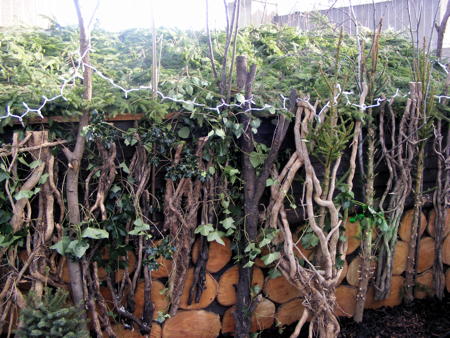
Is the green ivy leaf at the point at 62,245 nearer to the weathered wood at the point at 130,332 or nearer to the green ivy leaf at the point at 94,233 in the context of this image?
the green ivy leaf at the point at 94,233

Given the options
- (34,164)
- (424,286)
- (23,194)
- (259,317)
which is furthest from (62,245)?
(424,286)

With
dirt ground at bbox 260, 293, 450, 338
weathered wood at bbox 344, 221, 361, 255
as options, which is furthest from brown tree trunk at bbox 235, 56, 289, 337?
weathered wood at bbox 344, 221, 361, 255

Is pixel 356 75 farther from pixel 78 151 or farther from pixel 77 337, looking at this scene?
pixel 77 337

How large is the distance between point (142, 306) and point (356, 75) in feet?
7.37

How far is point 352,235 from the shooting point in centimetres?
334

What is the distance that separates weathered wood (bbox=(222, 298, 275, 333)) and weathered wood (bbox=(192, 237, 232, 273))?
0.32 meters

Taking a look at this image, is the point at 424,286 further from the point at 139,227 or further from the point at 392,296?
the point at 139,227

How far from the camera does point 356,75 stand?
344 cm

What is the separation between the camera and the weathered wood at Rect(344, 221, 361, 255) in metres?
3.29

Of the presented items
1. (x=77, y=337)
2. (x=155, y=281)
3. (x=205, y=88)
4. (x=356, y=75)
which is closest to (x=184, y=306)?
(x=155, y=281)

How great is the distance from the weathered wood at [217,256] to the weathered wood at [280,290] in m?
0.34

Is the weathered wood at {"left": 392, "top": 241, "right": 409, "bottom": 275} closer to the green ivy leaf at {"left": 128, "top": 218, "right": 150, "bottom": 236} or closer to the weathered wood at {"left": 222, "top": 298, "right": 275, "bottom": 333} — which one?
the weathered wood at {"left": 222, "top": 298, "right": 275, "bottom": 333}

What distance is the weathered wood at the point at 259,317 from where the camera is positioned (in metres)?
3.09

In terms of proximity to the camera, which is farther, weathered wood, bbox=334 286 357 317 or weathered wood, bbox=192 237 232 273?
weathered wood, bbox=334 286 357 317
